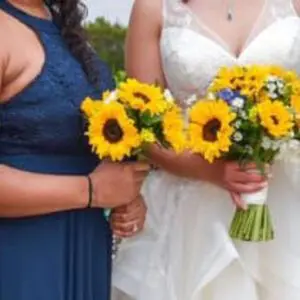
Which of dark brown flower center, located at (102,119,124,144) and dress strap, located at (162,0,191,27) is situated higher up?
dress strap, located at (162,0,191,27)

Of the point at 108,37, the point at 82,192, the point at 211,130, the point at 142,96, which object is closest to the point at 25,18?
the point at 142,96

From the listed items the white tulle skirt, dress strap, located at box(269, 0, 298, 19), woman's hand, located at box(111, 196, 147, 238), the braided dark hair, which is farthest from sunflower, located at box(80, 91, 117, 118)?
dress strap, located at box(269, 0, 298, 19)

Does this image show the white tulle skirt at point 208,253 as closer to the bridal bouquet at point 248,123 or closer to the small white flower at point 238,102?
the bridal bouquet at point 248,123

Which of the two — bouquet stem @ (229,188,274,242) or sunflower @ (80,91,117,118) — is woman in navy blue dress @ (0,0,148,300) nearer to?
sunflower @ (80,91,117,118)

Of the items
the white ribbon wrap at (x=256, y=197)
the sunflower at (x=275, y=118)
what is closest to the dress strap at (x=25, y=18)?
the sunflower at (x=275, y=118)

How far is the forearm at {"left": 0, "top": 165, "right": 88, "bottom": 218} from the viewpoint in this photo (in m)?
2.52

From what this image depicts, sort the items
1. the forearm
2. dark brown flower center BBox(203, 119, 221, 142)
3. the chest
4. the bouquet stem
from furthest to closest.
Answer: the chest → the bouquet stem → dark brown flower center BBox(203, 119, 221, 142) → the forearm

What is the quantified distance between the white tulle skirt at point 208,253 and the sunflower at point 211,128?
1.46ft

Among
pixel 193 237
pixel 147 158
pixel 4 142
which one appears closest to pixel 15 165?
pixel 4 142

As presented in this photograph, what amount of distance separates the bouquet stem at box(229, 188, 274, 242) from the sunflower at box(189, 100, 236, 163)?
27 cm

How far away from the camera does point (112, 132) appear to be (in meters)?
2.61

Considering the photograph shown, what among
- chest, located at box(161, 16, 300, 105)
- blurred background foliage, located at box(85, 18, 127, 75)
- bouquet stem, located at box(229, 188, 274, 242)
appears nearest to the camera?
bouquet stem, located at box(229, 188, 274, 242)

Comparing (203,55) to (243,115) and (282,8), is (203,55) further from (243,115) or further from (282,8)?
(243,115)

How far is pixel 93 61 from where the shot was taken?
280 centimetres
